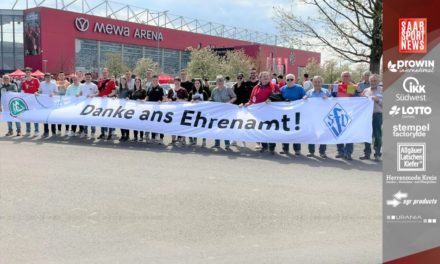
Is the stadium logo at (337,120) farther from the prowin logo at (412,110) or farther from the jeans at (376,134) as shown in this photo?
the prowin logo at (412,110)

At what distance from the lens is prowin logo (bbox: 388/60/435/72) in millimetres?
3531

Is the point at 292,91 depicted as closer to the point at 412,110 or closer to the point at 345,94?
the point at 345,94

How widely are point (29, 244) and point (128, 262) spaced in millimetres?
1264

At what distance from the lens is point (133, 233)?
220 inches

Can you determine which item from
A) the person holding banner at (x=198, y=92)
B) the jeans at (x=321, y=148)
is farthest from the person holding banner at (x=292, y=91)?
the person holding banner at (x=198, y=92)

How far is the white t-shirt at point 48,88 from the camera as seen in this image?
14305 mm

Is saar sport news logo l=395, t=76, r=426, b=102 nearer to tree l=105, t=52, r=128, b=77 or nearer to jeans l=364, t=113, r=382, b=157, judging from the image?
jeans l=364, t=113, r=382, b=157

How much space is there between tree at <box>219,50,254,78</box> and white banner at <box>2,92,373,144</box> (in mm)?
48684

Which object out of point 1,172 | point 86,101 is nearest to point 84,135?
point 86,101

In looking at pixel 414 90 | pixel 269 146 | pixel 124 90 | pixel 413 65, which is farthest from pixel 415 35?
pixel 124 90

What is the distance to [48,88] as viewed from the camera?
1431 centimetres

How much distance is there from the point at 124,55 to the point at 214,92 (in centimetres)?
5447

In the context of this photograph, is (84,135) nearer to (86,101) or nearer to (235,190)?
(86,101)

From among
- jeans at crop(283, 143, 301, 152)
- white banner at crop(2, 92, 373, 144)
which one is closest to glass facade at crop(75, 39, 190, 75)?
white banner at crop(2, 92, 373, 144)
